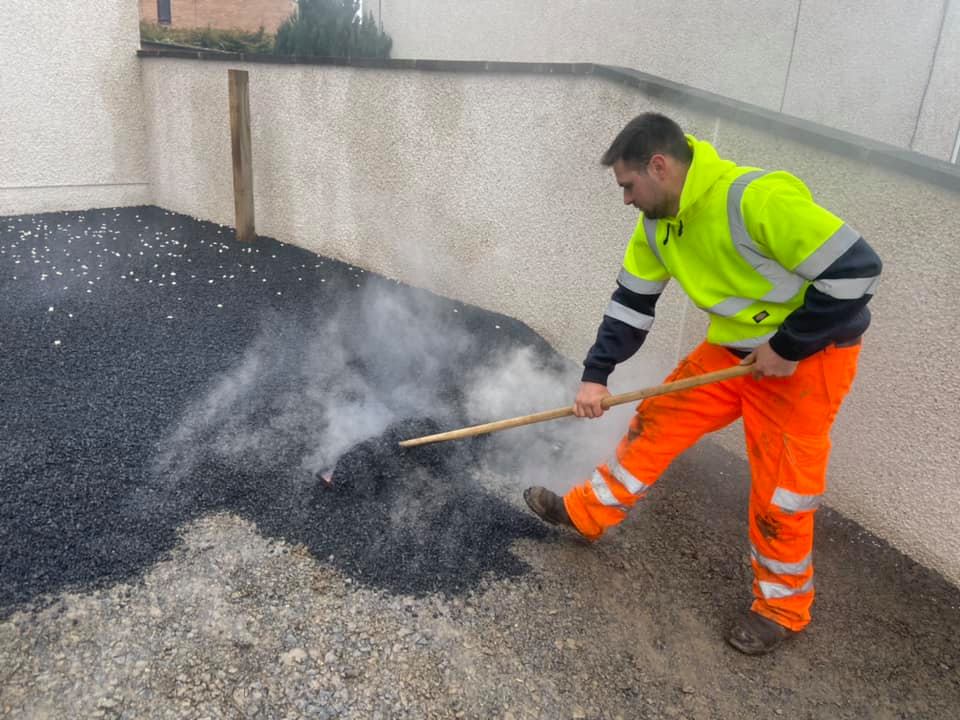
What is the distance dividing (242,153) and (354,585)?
17.2ft

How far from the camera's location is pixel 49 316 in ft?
15.8

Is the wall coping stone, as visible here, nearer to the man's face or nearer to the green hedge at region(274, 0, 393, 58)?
the man's face

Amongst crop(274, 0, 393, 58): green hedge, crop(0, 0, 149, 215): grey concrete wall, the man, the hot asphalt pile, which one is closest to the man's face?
the man

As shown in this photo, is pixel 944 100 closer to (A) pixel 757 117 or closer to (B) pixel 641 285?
(A) pixel 757 117

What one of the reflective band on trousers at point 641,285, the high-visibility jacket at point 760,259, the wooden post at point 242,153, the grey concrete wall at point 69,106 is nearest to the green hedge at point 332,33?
the grey concrete wall at point 69,106

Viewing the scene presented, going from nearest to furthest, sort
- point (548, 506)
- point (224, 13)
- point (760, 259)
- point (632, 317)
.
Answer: point (760, 259) < point (632, 317) < point (548, 506) < point (224, 13)

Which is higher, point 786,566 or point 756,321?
point 756,321

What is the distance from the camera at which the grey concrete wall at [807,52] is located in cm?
475

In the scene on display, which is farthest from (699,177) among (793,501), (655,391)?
(793,501)

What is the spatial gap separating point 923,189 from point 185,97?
7130mm

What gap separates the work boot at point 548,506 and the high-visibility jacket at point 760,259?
3.09 feet

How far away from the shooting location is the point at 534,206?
15.7 ft

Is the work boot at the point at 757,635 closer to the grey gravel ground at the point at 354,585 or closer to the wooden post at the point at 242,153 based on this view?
the grey gravel ground at the point at 354,585

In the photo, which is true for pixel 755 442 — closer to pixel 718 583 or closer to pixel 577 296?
pixel 718 583
